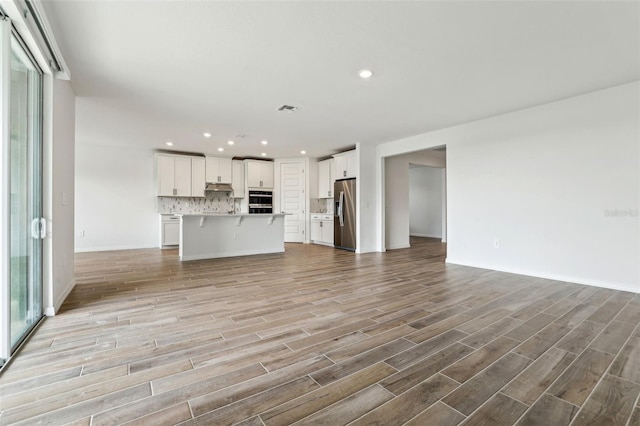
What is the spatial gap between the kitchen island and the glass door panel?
3040mm

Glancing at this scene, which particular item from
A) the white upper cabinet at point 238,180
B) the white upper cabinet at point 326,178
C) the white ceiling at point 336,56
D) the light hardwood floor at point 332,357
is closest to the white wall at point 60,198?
the light hardwood floor at point 332,357

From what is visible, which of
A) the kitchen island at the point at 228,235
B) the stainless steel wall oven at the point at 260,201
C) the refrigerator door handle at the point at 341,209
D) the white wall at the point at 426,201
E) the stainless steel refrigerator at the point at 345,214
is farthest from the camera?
the white wall at the point at 426,201

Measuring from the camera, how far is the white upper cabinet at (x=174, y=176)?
7590 mm

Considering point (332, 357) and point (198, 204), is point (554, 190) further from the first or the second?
point (198, 204)

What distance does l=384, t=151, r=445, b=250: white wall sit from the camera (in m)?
7.52

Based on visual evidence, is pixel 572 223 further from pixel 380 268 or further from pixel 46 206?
pixel 46 206

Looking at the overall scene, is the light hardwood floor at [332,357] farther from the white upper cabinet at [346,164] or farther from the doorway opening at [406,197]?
the white upper cabinet at [346,164]

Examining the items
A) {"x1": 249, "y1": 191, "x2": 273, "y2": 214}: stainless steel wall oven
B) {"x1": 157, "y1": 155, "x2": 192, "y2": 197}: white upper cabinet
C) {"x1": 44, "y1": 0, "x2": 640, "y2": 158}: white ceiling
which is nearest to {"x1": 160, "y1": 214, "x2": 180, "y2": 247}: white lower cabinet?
{"x1": 157, "y1": 155, "x2": 192, "y2": 197}: white upper cabinet

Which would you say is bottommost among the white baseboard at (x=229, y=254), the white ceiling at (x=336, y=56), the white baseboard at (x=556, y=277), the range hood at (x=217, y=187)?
the white baseboard at (x=556, y=277)

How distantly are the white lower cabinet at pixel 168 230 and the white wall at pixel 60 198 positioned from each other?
383 centimetres

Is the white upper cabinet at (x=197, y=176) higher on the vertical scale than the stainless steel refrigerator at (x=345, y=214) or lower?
higher

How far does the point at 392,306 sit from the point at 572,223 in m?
3.00

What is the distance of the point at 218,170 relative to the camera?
8.37m

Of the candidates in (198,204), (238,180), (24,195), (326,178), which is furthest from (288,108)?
(198,204)
